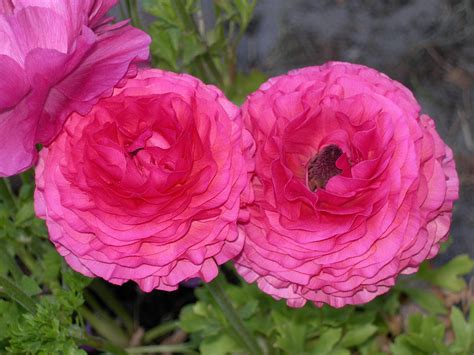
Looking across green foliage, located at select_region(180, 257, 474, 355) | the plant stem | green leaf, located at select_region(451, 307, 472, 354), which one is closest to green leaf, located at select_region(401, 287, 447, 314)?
green foliage, located at select_region(180, 257, 474, 355)

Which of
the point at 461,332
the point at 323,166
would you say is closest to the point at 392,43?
the point at 461,332

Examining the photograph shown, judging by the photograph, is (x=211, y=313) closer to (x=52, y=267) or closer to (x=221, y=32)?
(x=52, y=267)

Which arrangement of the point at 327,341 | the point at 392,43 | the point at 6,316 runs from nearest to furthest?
the point at 6,316 → the point at 327,341 → the point at 392,43

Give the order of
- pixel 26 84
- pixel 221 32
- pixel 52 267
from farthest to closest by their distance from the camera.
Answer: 1. pixel 221 32
2. pixel 52 267
3. pixel 26 84

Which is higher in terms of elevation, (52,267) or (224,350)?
(52,267)

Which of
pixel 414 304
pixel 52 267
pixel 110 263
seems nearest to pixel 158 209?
pixel 110 263

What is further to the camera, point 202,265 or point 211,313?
point 211,313

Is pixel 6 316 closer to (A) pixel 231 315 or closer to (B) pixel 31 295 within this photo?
(B) pixel 31 295
